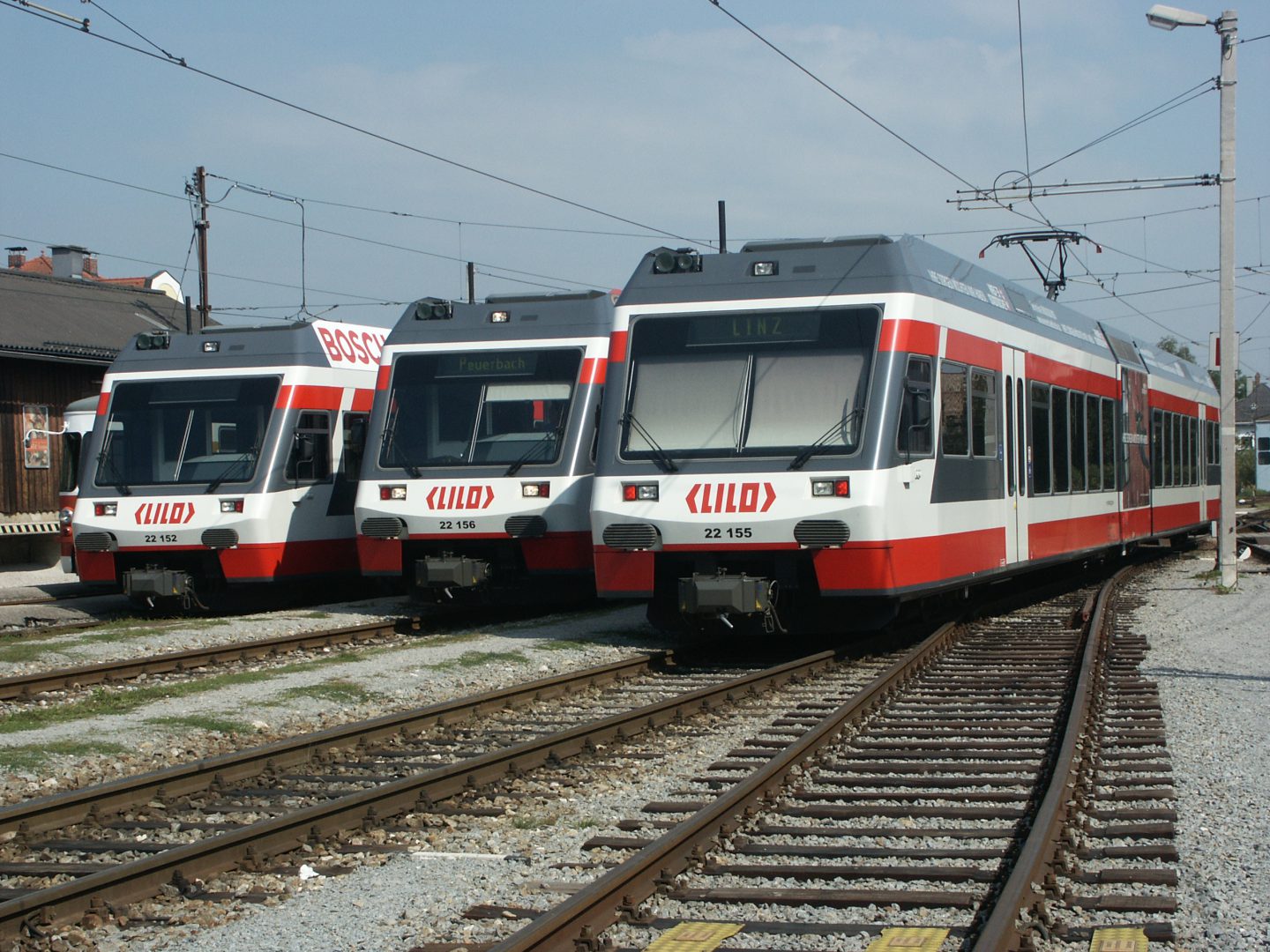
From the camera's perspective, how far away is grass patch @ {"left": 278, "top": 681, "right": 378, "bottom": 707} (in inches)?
415

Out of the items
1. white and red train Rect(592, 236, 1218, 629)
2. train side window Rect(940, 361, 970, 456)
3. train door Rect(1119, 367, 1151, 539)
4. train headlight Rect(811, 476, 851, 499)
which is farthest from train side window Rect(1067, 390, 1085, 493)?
train headlight Rect(811, 476, 851, 499)

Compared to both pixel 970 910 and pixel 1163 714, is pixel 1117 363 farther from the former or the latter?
pixel 970 910

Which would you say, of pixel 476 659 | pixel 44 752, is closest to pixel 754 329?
pixel 476 659

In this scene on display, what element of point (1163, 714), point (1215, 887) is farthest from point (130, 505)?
point (1215, 887)

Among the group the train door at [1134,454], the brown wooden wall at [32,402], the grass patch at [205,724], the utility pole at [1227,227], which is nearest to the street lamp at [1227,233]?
the utility pole at [1227,227]

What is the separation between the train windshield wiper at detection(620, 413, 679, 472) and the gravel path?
2.02 meters

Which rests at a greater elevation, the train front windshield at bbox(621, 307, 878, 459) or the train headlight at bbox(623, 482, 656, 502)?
the train front windshield at bbox(621, 307, 878, 459)

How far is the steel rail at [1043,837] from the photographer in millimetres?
4668

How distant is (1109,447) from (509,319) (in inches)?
305

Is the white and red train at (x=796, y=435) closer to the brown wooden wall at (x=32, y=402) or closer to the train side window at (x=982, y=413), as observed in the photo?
the train side window at (x=982, y=413)

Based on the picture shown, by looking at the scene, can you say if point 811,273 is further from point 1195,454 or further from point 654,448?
point 1195,454

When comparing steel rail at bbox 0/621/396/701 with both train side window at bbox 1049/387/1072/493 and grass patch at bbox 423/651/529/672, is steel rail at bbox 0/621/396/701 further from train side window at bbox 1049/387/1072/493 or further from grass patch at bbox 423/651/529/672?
train side window at bbox 1049/387/1072/493

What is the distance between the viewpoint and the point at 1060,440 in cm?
1606

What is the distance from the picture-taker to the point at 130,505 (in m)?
16.1
